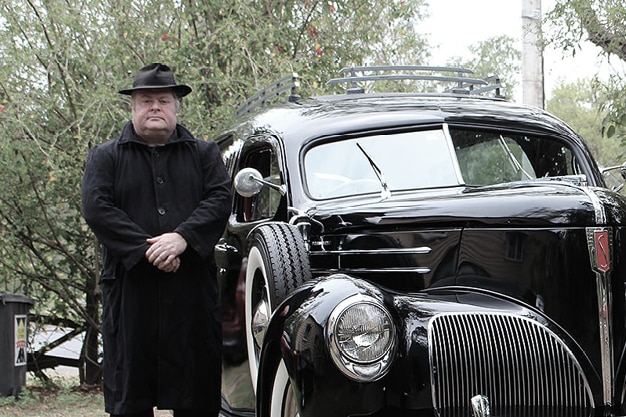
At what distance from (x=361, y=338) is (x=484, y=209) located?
0.84 metres

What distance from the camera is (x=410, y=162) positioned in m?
4.42

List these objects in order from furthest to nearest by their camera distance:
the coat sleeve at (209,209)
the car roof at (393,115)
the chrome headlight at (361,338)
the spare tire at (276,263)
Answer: the car roof at (393,115), the coat sleeve at (209,209), the spare tire at (276,263), the chrome headlight at (361,338)

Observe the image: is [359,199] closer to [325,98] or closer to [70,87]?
[325,98]

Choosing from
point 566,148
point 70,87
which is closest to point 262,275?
point 566,148

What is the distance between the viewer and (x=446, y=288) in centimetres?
366

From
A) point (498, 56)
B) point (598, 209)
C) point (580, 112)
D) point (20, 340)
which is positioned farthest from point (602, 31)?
point (580, 112)

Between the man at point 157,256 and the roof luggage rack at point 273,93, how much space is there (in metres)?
1.40

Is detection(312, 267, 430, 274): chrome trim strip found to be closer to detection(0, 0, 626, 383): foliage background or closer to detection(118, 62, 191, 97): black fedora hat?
detection(118, 62, 191, 97): black fedora hat

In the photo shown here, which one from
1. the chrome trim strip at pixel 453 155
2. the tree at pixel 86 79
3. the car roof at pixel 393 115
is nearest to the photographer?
the chrome trim strip at pixel 453 155

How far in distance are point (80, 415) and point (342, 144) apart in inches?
141

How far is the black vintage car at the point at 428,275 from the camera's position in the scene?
10.3ft

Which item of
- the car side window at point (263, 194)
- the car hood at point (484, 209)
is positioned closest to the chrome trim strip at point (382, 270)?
the car hood at point (484, 209)

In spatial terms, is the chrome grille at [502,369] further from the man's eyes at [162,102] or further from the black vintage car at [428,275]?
the man's eyes at [162,102]

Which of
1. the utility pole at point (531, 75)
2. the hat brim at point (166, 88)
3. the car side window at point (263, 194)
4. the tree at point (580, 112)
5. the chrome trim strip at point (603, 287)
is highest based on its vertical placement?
the tree at point (580, 112)
